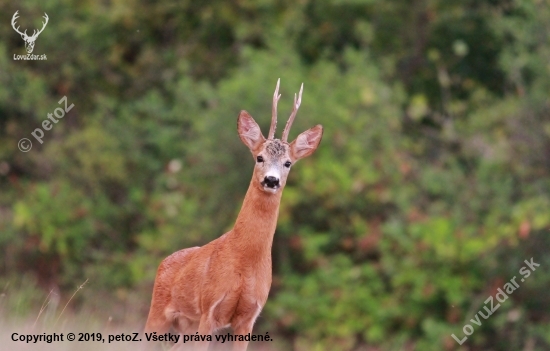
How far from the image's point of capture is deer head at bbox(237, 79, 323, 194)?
17.7ft

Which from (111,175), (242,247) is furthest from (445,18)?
(242,247)

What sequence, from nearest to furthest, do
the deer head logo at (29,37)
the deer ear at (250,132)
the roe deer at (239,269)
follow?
1. the roe deer at (239,269)
2. the deer ear at (250,132)
3. the deer head logo at (29,37)

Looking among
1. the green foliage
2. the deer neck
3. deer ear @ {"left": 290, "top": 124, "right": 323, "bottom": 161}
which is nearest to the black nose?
the deer neck

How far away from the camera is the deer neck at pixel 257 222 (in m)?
5.44

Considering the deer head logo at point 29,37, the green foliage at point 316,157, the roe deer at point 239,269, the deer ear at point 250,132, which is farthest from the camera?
the deer head logo at point 29,37

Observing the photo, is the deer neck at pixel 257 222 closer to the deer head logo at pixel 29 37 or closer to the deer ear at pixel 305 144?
the deer ear at pixel 305 144

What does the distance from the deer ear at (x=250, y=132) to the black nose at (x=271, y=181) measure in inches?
15.2

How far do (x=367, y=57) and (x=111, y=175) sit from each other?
4360 millimetres

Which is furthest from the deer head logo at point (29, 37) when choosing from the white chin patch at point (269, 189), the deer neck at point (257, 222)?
the white chin patch at point (269, 189)

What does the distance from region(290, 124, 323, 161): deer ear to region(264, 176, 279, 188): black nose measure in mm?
366

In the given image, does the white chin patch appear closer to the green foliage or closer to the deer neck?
the deer neck

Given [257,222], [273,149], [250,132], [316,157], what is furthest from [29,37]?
[257,222]

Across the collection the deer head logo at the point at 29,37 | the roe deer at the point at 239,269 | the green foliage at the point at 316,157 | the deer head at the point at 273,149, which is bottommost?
the roe deer at the point at 239,269

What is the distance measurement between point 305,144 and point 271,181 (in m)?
0.55
